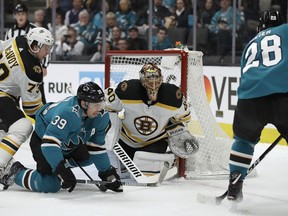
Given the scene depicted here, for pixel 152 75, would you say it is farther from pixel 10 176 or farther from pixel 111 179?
pixel 10 176

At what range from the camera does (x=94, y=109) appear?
140 inches

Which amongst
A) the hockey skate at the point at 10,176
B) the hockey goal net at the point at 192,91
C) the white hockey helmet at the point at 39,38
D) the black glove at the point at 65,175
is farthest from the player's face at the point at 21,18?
the black glove at the point at 65,175

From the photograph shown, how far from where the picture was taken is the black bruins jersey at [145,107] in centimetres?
404

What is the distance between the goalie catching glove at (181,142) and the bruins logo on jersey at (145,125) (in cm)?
10

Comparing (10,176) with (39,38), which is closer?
(10,176)

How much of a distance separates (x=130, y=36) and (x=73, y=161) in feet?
12.1

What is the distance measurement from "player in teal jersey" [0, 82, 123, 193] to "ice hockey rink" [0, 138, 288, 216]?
0.23 feet

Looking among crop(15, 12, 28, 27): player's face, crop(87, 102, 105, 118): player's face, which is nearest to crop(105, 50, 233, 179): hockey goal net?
crop(87, 102, 105, 118): player's face

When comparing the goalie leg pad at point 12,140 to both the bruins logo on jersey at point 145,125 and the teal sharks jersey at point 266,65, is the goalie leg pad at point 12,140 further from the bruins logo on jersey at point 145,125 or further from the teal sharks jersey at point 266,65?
the teal sharks jersey at point 266,65

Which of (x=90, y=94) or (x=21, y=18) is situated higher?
(x=21, y=18)

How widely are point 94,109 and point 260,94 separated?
0.82 m

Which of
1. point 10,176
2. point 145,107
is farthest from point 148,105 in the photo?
point 10,176

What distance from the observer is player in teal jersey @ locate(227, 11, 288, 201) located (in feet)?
10.3

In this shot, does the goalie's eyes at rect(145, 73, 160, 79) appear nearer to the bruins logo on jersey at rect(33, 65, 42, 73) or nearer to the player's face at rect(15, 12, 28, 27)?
the bruins logo on jersey at rect(33, 65, 42, 73)
